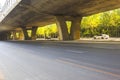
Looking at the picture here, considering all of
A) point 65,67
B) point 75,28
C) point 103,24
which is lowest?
point 65,67

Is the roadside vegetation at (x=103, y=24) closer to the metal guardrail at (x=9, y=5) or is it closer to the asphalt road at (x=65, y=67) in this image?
the metal guardrail at (x=9, y=5)

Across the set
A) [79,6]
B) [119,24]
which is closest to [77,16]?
[79,6]

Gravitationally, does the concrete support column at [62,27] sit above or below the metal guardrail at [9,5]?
below

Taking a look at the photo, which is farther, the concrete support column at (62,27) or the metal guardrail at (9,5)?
the concrete support column at (62,27)

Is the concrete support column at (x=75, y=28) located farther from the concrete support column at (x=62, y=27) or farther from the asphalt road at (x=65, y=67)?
the asphalt road at (x=65, y=67)

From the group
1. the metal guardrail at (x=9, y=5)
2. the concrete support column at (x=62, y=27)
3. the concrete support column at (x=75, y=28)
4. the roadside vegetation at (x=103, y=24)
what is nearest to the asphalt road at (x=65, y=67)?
the metal guardrail at (x=9, y=5)

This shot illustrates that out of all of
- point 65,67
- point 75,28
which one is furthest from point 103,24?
point 65,67

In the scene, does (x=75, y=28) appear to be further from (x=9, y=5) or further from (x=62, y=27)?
(x=9, y=5)

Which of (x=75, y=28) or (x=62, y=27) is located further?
(x=75, y=28)

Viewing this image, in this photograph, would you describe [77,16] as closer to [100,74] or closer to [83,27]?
[83,27]

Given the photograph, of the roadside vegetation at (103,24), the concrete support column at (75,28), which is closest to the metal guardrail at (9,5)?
the concrete support column at (75,28)

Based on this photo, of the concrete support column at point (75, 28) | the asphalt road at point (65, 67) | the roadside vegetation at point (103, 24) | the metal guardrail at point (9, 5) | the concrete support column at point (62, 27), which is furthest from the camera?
the roadside vegetation at point (103, 24)

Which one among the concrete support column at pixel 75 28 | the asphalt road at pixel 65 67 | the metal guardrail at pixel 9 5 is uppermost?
the metal guardrail at pixel 9 5

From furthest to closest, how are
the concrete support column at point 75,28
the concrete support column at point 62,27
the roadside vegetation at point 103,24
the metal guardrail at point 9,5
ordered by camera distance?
the roadside vegetation at point 103,24
the concrete support column at point 75,28
the concrete support column at point 62,27
the metal guardrail at point 9,5
